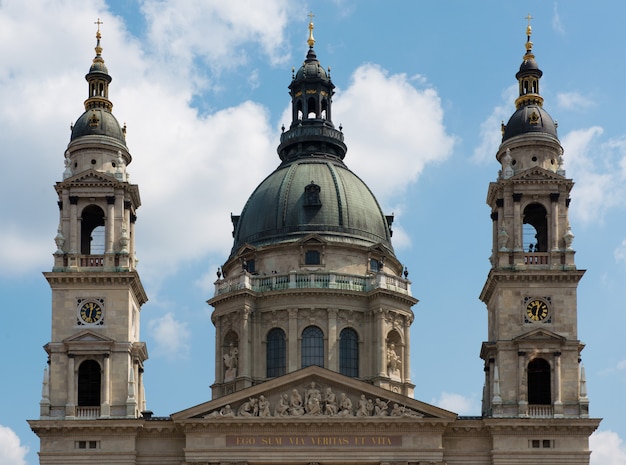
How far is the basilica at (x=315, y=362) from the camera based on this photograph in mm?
87438

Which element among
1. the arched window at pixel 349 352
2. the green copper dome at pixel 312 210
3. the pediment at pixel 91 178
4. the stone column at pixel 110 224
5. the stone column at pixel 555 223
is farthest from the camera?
the green copper dome at pixel 312 210

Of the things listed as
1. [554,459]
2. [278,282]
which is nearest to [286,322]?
[278,282]

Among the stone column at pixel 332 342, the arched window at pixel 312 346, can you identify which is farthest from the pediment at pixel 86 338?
the stone column at pixel 332 342

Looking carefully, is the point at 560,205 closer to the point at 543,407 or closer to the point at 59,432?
the point at 543,407

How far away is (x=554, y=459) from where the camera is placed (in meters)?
87.1

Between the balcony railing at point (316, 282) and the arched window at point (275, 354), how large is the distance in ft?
9.17

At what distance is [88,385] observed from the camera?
90188mm

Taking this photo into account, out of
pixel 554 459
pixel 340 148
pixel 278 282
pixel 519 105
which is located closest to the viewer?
pixel 554 459

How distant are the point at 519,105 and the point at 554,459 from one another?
20732 millimetres

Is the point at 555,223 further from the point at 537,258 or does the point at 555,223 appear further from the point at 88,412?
the point at 88,412

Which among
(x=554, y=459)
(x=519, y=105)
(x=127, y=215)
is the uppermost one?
(x=519, y=105)

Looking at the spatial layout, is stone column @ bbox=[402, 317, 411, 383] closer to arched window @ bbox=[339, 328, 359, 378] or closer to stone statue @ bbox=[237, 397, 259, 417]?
arched window @ bbox=[339, 328, 359, 378]

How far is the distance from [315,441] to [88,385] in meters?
12.8

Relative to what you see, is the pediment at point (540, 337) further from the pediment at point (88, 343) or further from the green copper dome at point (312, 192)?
the pediment at point (88, 343)
